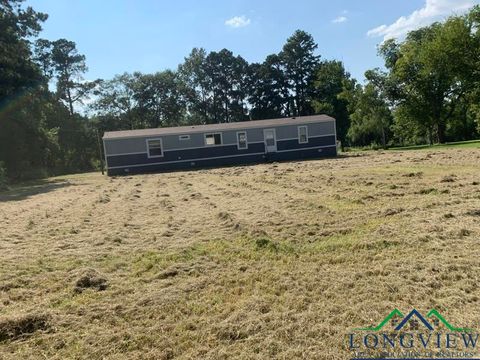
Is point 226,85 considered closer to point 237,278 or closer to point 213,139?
point 213,139

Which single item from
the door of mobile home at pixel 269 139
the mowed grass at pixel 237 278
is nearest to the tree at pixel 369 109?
the door of mobile home at pixel 269 139

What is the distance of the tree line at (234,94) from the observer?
2712cm

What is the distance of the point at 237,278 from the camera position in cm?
409

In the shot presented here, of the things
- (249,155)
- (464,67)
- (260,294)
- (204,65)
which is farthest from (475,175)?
(204,65)

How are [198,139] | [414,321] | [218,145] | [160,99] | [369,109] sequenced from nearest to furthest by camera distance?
[414,321]
[198,139]
[218,145]
[369,109]
[160,99]

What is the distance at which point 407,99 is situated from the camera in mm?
35469

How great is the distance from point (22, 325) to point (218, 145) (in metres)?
24.5

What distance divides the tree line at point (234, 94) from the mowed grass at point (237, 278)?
1854 centimetres

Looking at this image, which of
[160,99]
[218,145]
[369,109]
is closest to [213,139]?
[218,145]

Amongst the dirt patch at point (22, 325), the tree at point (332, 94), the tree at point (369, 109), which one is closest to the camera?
the dirt patch at point (22, 325)

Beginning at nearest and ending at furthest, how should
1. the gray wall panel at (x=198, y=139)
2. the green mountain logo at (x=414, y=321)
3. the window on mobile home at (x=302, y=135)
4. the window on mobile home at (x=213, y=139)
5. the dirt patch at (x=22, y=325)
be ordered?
the green mountain logo at (x=414, y=321)
the dirt patch at (x=22, y=325)
the gray wall panel at (x=198, y=139)
the window on mobile home at (x=213, y=139)
the window on mobile home at (x=302, y=135)

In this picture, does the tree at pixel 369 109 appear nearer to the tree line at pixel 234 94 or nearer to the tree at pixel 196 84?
the tree line at pixel 234 94

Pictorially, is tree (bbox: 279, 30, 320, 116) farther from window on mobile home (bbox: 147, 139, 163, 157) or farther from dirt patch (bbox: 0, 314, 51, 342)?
dirt patch (bbox: 0, 314, 51, 342)
